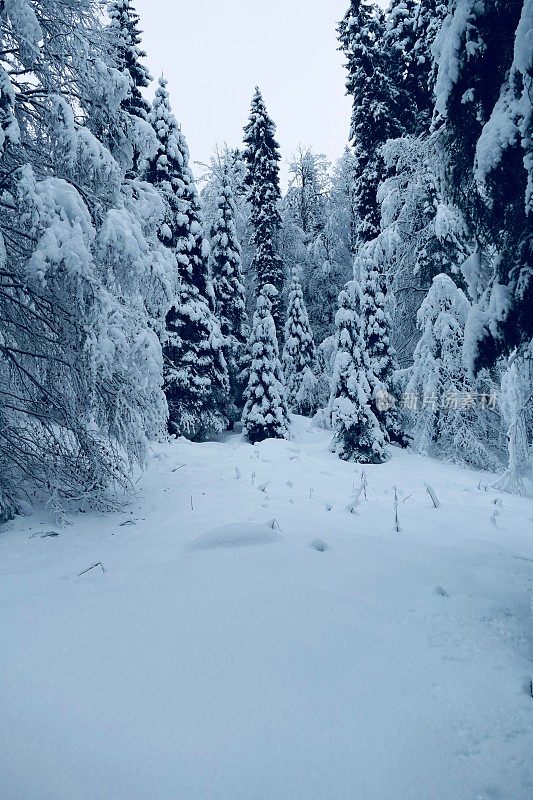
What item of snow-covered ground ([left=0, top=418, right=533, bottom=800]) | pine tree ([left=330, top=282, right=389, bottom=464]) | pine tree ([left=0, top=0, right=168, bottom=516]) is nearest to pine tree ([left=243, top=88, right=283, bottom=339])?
pine tree ([left=330, top=282, right=389, bottom=464])

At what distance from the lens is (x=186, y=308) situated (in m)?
16.8

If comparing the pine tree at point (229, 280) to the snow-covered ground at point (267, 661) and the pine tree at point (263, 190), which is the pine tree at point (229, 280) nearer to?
the pine tree at point (263, 190)

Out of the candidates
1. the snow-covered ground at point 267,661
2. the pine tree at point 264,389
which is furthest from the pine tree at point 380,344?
the snow-covered ground at point 267,661

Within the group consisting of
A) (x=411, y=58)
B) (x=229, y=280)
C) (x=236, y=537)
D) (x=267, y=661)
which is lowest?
(x=267, y=661)

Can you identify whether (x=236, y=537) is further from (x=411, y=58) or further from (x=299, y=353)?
(x=299, y=353)

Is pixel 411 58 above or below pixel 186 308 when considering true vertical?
above

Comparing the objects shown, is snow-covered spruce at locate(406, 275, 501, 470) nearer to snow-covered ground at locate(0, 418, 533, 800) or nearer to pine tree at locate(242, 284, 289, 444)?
pine tree at locate(242, 284, 289, 444)

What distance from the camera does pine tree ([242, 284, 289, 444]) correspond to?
17.4 metres

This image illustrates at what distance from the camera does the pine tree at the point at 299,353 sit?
21781mm

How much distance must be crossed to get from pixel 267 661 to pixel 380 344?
42.7 ft

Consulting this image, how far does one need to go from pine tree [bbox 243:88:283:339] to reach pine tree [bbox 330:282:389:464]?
951 centimetres

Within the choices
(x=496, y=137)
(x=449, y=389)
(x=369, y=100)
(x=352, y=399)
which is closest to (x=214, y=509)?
(x=496, y=137)

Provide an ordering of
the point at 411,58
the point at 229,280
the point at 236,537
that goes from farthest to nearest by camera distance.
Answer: the point at 229,280, the point at 411,58, the point at 236,537

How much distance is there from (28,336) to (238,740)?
208 inches
